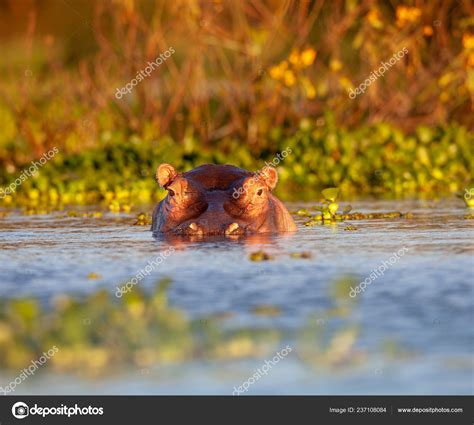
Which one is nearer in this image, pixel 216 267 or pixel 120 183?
pixel 216 267

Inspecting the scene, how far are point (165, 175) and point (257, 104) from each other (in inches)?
350

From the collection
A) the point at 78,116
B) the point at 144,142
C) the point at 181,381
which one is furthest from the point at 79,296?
the point at 78,116

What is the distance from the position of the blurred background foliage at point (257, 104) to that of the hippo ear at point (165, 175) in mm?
5856

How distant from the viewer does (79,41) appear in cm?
2395

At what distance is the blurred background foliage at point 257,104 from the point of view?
56.1 ft

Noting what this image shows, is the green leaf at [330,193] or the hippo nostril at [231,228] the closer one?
the hippo nostril at [231,228]

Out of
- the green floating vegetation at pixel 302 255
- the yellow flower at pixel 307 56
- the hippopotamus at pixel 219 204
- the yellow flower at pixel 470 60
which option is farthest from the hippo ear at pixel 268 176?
the yellow flower at pixel 470 60

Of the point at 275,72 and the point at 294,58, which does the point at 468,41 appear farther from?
the point at 275,72

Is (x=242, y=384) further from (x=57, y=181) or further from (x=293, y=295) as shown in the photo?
(x=57, y=181)

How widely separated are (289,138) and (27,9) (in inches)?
289

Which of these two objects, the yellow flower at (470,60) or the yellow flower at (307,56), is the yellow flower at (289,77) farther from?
the yellow flower at (470,60)

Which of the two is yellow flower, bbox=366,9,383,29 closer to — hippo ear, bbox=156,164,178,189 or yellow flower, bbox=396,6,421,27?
yellow flower, bbox=396,6,421,27

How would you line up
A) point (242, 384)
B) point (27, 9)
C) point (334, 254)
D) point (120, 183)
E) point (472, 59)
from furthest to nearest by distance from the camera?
point (27, 9) → point (472, 59) → point (120, 183) → point (334, 254) → point (242, 384)

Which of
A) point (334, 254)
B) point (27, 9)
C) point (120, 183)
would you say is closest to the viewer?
point (334, 254)
